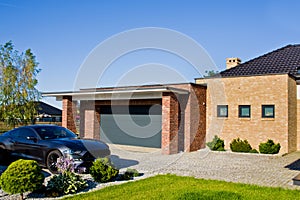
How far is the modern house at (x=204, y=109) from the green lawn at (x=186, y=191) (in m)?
6.21

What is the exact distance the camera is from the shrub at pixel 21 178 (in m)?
6.08

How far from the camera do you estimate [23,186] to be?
6.08m

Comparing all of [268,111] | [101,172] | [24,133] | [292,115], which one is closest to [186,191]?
[101,172]

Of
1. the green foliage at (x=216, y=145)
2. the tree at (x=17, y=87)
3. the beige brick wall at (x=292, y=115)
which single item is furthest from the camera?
the tree at (x=17, y=87)

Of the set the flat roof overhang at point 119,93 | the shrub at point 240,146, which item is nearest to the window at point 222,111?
the shrub at point 240,146

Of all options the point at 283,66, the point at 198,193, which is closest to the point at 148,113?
the point at 283,66

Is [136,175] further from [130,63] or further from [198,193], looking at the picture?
[130,63]

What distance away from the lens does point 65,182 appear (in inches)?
265

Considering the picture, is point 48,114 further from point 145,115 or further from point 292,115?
point 292,115

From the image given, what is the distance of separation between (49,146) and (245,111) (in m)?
10.6

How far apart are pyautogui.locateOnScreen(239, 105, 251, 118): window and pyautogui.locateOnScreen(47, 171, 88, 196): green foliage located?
10.9m

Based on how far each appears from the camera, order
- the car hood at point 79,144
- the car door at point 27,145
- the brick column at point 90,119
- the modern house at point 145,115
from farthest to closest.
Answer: the brick column at point 90,119 → the modern house at point 145,115 → the car door at point 27,145 → the car hood at point 79,144

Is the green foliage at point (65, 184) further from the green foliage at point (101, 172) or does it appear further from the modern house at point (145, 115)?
the modern house at point (145, 115)

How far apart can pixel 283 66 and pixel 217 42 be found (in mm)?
4324
